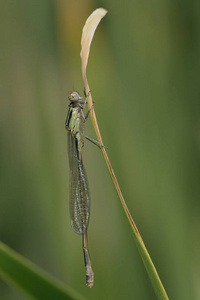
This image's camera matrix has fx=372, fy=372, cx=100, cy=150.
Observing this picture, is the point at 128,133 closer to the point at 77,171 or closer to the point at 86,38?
the point at 77,171

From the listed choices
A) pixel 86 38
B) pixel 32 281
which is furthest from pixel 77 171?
pixel 32 281

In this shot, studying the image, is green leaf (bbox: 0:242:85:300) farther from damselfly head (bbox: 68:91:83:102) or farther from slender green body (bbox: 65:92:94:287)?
damselfly head (bbox: 68:91:83:102)

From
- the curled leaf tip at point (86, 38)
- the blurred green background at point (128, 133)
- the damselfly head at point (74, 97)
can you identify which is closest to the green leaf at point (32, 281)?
the curled leaf tip at point (86, 38)

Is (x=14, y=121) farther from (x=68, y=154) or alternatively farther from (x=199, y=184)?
(x=199, y=184)

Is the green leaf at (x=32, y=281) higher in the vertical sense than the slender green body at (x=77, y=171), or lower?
lower

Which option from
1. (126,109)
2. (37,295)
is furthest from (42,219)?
(37,295)

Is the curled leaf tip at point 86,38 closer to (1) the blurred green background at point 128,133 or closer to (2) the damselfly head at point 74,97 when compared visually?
(1) the blurred green background at point 128,133
